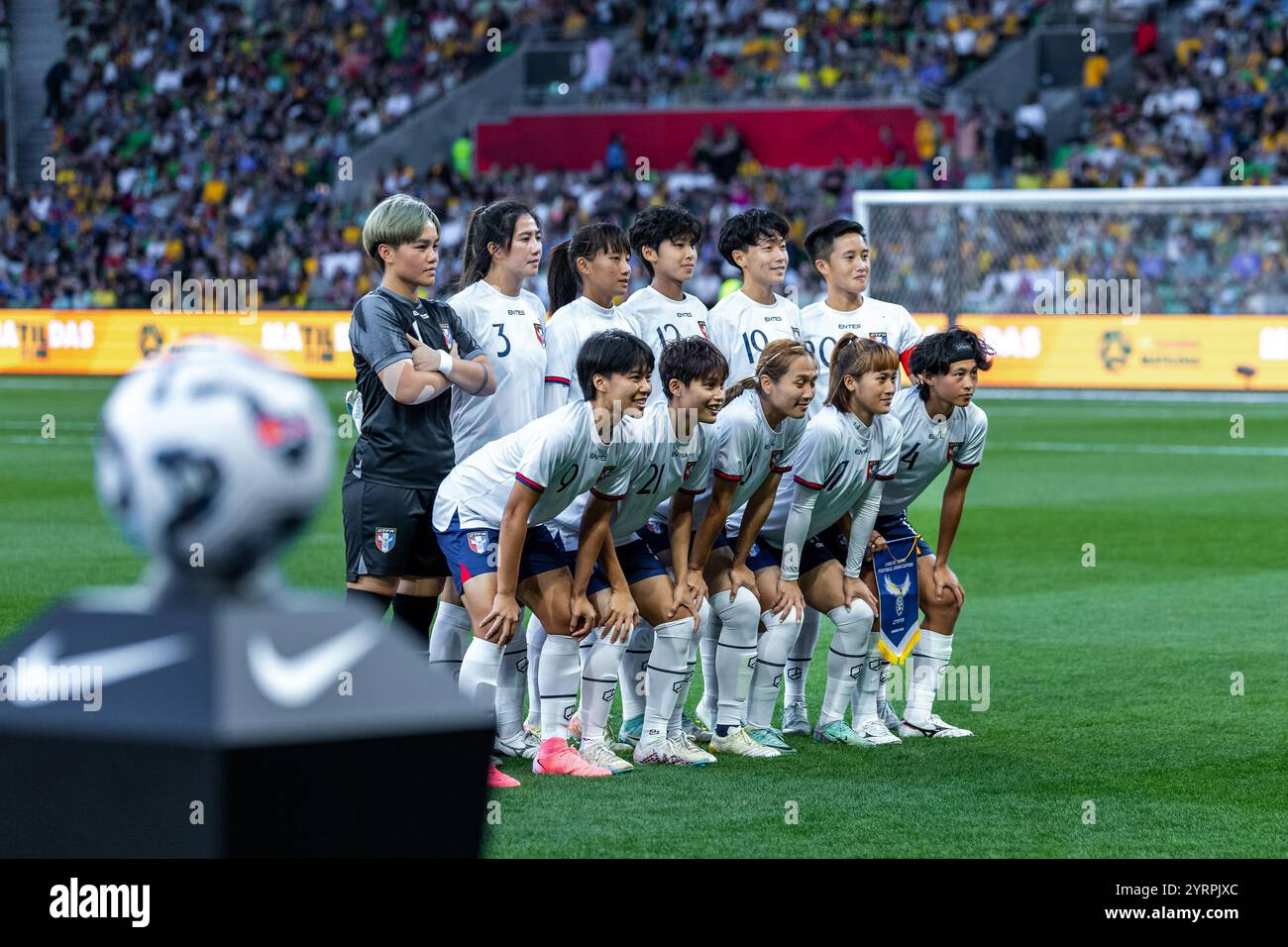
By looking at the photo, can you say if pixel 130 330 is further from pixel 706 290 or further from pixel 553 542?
pixel 553 542

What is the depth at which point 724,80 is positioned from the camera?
3459 cm

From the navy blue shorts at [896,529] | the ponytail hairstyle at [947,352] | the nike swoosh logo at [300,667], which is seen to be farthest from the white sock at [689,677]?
the nike swoosh logo at [300,667]

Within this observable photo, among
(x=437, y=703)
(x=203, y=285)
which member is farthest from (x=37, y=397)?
(x=437, y=703)

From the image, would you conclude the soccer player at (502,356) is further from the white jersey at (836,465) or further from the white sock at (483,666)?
the white jersey at (836,465)

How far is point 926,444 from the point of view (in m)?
7.28

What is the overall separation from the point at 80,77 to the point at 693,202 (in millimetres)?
15576

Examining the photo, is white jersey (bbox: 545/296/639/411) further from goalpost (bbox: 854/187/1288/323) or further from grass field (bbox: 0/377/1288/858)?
goalpost (bbox: 854/187/1288/323)

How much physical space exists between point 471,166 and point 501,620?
30264 millimetres

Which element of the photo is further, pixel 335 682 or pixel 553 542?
pixel 553 542

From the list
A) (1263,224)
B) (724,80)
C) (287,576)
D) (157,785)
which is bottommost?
(287,576)

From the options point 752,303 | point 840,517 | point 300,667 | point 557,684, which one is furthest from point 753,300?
point 300,667

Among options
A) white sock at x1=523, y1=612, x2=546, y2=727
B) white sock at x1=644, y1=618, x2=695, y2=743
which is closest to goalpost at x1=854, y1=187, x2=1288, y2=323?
white sock at x1=523, y1=612, x2=546, y2=727

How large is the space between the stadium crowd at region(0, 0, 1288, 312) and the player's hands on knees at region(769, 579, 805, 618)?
63.2ft

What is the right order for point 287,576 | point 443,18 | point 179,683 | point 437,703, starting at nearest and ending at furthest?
point 179,683
point 437,703
point 287,576
point 443,18
